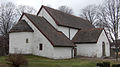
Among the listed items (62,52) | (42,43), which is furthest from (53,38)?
(62,52)

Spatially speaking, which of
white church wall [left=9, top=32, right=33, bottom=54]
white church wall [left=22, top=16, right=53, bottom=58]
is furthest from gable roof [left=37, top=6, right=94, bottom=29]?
white church wall [left=9, top=32, right=33, bottom=54]

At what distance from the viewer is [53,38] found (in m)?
35.2

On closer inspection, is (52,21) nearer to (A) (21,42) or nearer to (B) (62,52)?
(B) (62,52)

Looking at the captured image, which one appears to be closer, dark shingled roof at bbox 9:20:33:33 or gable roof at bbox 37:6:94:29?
dark shingled roof at bbox 9:20:33:33

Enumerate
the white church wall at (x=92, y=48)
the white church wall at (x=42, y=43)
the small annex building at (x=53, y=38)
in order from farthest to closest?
the white church wall at (x=92, y=48) < the small annex building at (x=53, y=38) < the white church wall at (x=42, y=43)

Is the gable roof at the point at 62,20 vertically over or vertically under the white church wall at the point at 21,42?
over

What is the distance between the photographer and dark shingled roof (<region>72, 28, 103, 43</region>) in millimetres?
42031

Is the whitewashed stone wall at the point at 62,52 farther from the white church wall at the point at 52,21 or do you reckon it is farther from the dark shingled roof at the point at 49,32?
the white church wall at the point at 52,21

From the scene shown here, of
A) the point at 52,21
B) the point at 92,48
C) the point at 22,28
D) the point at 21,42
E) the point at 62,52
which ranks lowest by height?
the point at 62,52

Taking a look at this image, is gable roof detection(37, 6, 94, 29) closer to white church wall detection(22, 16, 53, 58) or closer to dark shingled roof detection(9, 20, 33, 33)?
white church wall detection(22, 16, 53, 58)

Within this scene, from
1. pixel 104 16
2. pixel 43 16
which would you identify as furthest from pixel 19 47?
pixel 104 16

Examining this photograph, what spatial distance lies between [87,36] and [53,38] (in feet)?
35.2

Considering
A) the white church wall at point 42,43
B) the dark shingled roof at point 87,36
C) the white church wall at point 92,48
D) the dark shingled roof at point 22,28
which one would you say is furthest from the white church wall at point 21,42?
the white church wall at point 92,48

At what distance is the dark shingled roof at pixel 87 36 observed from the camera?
42031mm
